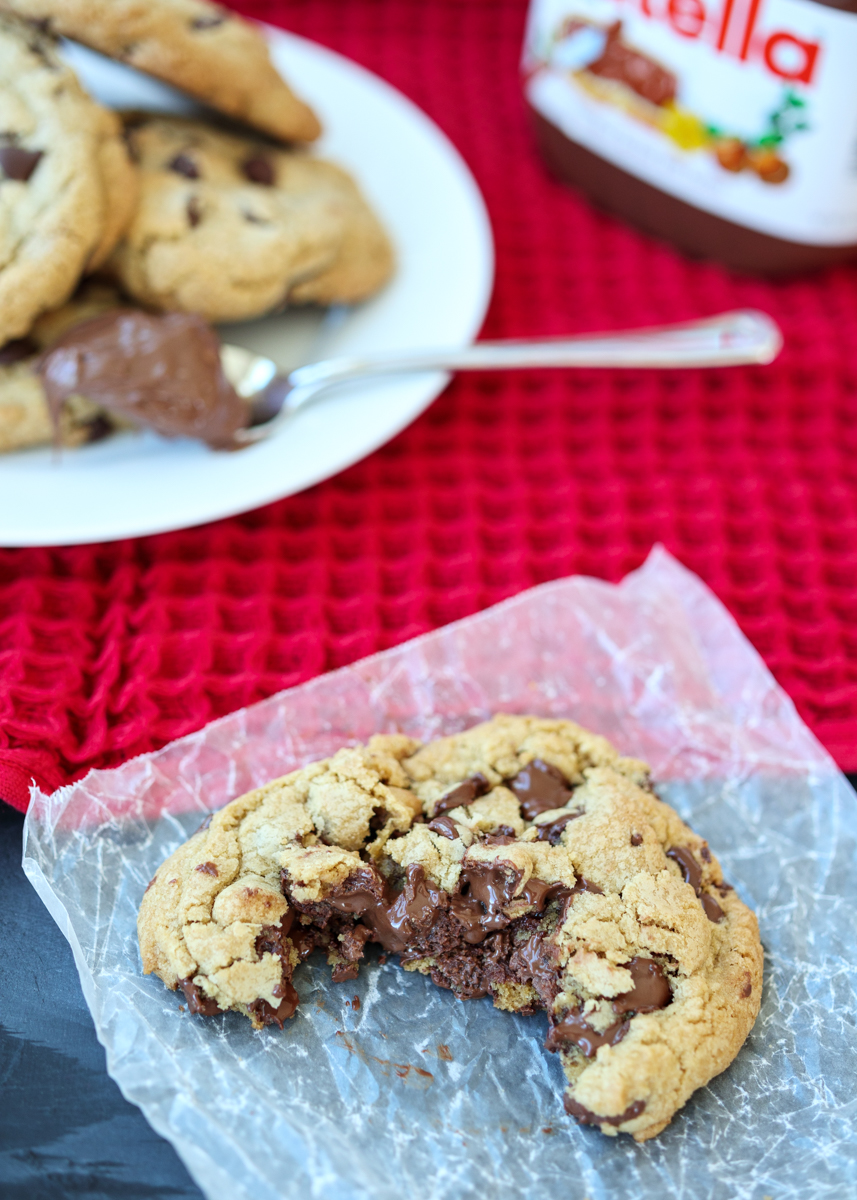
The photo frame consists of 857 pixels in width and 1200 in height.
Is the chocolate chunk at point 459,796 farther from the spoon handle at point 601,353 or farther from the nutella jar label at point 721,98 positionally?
the nutella jar label at point 721,98

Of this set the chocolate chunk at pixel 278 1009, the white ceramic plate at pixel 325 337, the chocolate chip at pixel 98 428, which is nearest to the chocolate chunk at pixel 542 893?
the chocolate chunk at pixel 278 1009

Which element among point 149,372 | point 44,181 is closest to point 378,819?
point 149,372

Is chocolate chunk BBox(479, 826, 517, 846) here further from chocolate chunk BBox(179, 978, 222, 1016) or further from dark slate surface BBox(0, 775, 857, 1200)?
dark slate surface BBox(0, 775, 857, 1200)

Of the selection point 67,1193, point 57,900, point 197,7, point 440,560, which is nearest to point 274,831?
point 57,900

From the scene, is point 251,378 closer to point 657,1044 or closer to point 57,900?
point 57,900

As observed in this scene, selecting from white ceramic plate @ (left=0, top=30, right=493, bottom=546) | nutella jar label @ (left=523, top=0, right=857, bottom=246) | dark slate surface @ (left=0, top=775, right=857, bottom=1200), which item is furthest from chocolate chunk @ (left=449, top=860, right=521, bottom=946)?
nutella jar label @ (left=523, top=0, right=857, bottom=246)

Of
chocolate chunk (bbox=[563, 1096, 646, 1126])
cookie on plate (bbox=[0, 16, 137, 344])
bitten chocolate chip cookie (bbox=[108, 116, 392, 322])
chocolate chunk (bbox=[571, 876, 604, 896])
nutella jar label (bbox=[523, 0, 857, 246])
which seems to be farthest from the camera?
nutella jar label (bbox=[523, 0, 857, 246])
